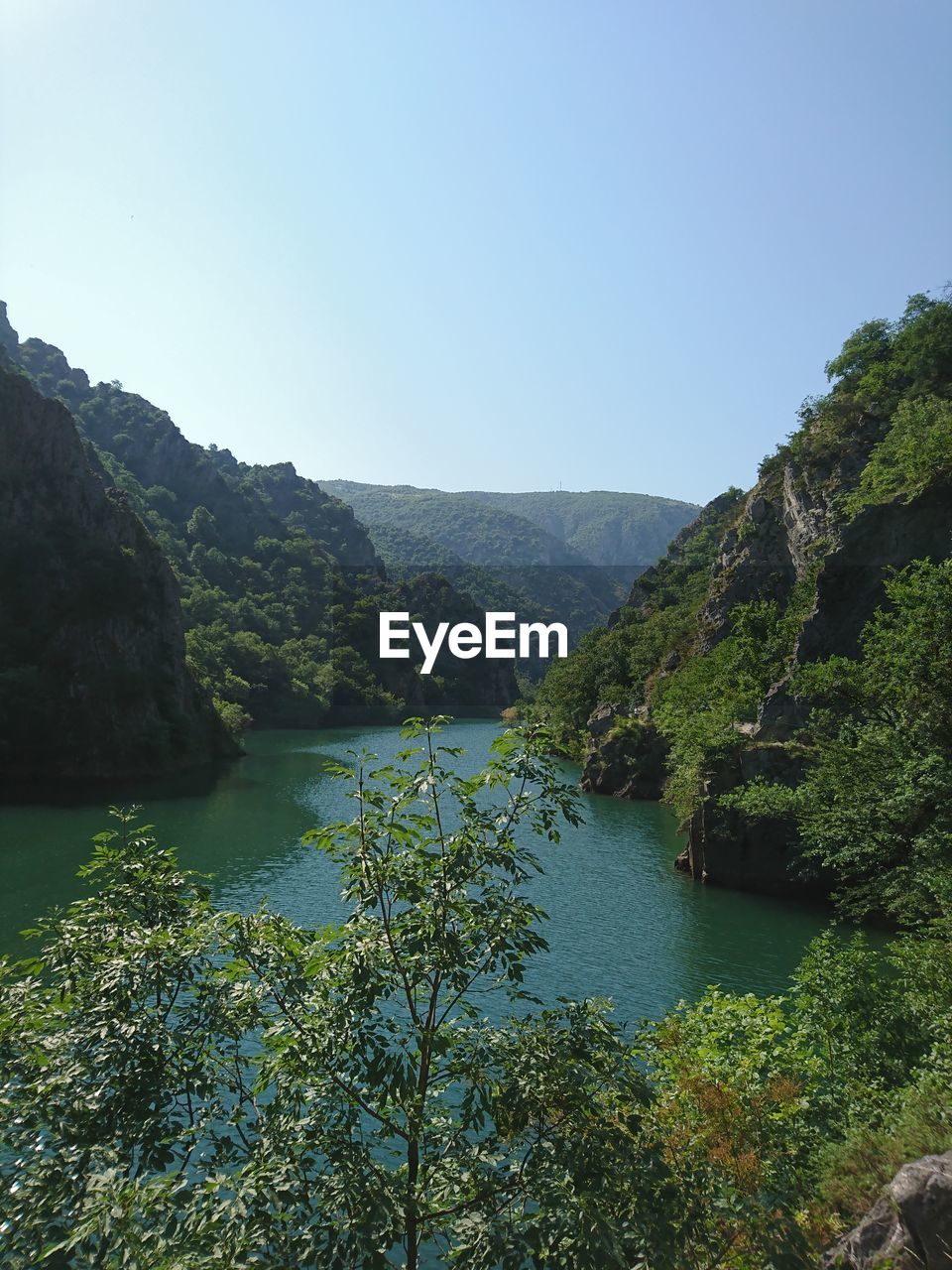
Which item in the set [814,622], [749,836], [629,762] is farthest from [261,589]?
[749,836]

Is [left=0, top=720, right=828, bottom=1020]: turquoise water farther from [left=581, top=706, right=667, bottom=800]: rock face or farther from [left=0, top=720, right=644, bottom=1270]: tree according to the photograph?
[left=0, top=720, right=644, bottom=1270]: tree

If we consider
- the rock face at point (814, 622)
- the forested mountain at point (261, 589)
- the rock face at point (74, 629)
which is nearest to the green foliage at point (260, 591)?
the forested mountain at point (261, 589)

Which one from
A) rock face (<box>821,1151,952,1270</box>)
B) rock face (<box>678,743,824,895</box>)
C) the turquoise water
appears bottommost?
the turquoise water

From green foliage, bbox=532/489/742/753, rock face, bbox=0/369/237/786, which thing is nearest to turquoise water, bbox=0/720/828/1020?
rock face, bbox=0/369/237/786

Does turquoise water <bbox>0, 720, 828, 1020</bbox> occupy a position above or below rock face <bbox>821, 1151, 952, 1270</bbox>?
below

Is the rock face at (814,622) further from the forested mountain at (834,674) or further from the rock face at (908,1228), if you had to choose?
the rock face at (908,1228)

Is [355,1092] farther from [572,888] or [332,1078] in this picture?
[572,888]

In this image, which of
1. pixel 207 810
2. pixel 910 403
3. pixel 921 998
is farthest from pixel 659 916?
pixel 910 403
